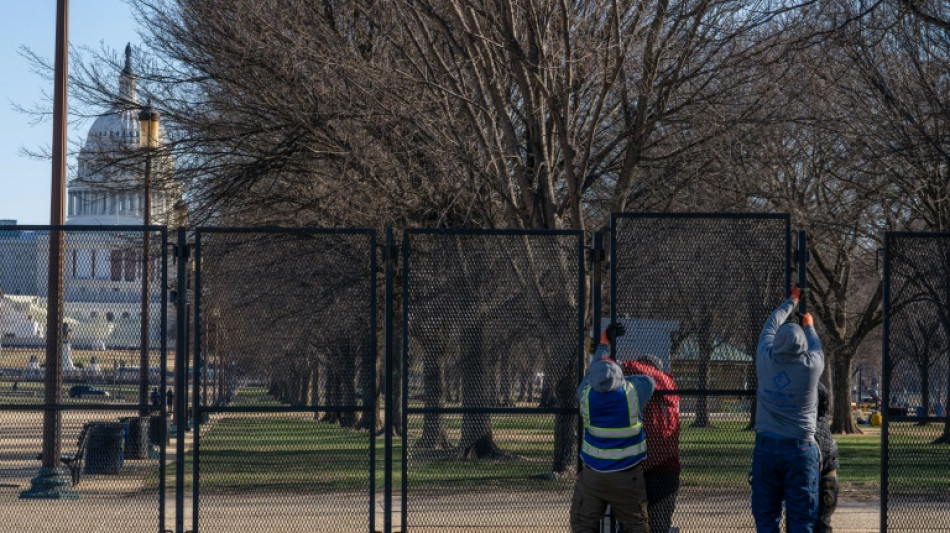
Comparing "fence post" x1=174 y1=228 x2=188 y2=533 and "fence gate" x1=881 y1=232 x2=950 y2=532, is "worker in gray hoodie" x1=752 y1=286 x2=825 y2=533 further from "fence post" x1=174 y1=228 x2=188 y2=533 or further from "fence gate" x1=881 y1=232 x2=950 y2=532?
"fence post" x1=174 y1=228 x2=188 y2=533

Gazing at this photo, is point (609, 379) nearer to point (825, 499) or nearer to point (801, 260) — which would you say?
point (825, 499)

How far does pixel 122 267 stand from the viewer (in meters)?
10.5

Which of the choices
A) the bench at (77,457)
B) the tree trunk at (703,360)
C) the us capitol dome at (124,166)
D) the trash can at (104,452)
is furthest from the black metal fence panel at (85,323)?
the us capitol dome at (124,166)

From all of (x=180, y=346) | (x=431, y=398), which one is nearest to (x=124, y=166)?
(x=180, y=346)

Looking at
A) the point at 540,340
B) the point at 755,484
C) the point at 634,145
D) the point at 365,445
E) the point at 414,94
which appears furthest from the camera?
the point at 414,94

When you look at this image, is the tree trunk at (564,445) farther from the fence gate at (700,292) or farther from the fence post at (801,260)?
the fence post at (801,260)

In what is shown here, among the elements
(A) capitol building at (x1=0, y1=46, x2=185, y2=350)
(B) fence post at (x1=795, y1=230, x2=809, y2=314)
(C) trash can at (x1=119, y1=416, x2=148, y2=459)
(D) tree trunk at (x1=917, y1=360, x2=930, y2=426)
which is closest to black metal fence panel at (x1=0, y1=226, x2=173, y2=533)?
(A) capitol building at (x1=0, y1=46, x2=185, y2=350)

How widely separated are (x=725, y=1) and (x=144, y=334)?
8.58 meters

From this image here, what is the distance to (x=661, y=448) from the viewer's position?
961 centimetres

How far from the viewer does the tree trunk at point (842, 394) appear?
3507 cm

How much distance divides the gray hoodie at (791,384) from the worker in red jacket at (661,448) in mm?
1064

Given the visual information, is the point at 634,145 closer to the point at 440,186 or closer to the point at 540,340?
the point at 440,186

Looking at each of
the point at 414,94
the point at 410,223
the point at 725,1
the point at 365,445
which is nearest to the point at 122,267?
the point at 365,445

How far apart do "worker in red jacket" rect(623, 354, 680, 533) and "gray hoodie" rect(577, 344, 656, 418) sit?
613 mm
